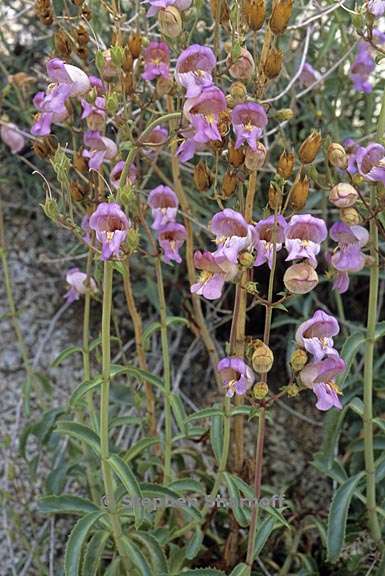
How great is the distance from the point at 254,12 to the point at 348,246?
0.39m

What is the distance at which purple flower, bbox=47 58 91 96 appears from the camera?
1.24 meters

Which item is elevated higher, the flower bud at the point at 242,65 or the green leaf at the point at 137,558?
the flower bud at the point at 242,65

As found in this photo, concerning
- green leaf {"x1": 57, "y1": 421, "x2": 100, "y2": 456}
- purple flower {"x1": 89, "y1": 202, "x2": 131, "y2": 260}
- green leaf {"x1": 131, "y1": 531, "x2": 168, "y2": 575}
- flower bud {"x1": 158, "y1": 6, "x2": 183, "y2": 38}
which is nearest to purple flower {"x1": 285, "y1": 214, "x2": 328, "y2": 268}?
purple flower {"x1": 89, "y1": 202, "x2": 131, "y2": 260}

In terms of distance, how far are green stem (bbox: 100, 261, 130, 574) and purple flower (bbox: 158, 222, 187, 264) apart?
17cm

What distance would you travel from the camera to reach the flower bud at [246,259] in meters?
1.14

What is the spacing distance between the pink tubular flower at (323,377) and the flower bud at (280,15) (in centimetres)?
47

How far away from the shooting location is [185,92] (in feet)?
4.06

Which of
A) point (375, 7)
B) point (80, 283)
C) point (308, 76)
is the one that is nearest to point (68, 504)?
point (80, 283)

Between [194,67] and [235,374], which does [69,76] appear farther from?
[235,374]

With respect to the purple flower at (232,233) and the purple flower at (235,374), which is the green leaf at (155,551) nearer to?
the purple flower at (235,374)

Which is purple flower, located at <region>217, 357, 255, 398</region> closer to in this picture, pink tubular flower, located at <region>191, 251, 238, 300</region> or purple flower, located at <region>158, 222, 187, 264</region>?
pink tubular flower, located at <region>191, 251, 238, 300</region>

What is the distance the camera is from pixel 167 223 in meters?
1.41

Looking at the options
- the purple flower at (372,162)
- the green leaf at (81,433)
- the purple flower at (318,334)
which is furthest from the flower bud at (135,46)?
the green leaf at (81,433)

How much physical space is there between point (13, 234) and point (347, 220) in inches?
55.7
